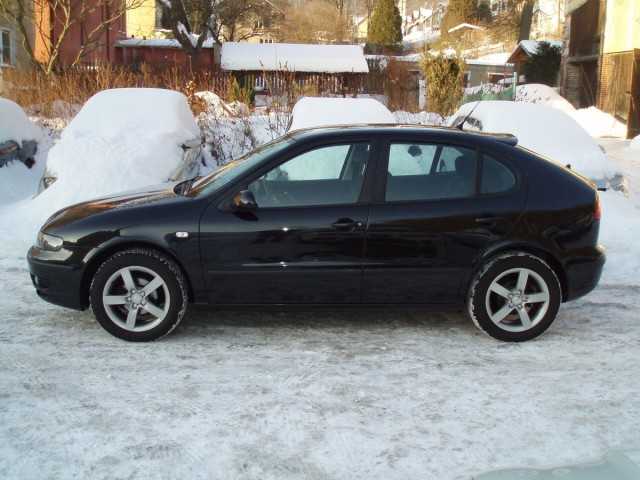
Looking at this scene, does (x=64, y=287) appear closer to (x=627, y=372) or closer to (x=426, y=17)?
(x=627, y=372)

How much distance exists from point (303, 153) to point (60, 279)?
1.95m

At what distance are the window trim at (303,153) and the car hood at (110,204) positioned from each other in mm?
502

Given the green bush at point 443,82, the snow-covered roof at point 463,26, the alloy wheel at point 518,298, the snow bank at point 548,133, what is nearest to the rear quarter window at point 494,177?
the alloy wheel at point 518,298

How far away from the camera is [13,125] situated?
1157 cm

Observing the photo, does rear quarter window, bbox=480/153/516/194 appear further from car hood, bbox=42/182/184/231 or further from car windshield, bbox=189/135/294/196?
car hood, bbox=42/182/184/231

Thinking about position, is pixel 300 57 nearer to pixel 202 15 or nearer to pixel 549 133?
pixel 202 15

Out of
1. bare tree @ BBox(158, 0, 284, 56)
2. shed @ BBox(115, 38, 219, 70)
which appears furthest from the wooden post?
bare tree @ BBox(158, 0, 284, 56)

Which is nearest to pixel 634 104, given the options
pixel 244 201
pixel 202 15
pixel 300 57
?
pixel 244 201

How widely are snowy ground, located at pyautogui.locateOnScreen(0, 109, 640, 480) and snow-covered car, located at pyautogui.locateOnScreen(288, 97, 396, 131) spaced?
15.1 ft

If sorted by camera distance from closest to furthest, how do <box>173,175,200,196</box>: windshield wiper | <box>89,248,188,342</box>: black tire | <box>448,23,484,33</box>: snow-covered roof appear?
<box>89,248,188,342</box>: black tire, <box>173,175,200,196</box>: windshield wiper, <box>448,23,484,33</box>: snow-covered roof

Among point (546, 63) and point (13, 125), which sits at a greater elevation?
point (546, 63)

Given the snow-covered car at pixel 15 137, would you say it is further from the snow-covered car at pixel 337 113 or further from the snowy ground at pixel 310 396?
the snowy ground at pixel 310 396

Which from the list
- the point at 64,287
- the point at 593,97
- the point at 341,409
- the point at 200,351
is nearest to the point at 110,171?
the point at 64,287

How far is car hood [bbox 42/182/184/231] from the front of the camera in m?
5.11
